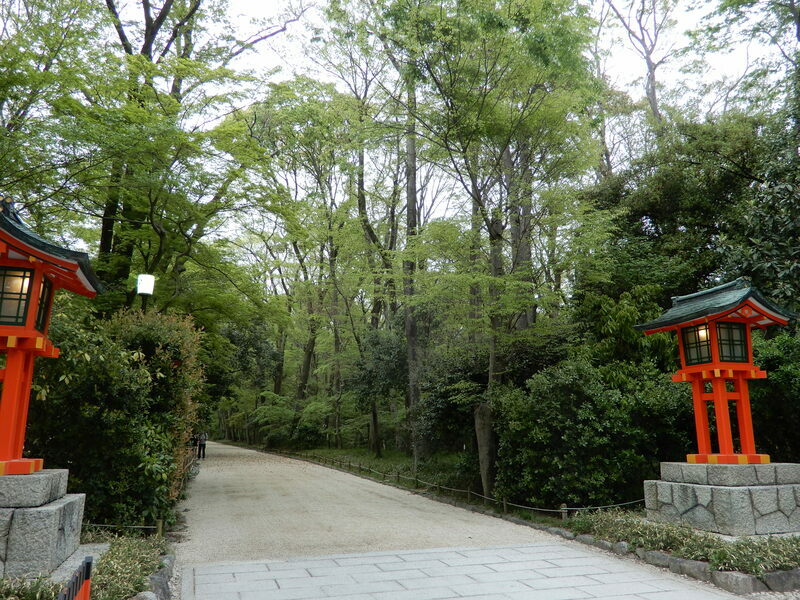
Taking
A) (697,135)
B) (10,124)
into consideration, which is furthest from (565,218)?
(10,124)

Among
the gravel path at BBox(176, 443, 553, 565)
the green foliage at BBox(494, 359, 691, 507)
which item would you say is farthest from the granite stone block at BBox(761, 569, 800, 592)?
the green foliage at BBox(494, 359, 691, 507)

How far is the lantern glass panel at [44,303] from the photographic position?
5355mm

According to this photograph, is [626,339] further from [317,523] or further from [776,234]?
[317,523]

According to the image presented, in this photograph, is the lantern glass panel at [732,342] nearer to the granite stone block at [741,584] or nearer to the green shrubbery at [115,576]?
the granite stone block at [741,584]

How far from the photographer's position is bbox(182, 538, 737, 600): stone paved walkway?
5148 millimetres

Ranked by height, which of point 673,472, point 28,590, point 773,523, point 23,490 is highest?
point 23,490

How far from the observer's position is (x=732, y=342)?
765 cm

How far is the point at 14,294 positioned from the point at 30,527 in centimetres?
224

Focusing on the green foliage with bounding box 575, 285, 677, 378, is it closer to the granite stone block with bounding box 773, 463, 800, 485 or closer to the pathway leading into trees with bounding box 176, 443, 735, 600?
the granite stone block with bounding box 773, 463, 800, 485

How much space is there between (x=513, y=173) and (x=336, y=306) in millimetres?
14781

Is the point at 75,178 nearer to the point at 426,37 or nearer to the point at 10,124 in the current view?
the point at 10,124

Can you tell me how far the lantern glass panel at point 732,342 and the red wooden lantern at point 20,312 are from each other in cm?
846

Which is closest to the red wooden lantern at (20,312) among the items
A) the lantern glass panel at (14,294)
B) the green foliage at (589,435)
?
the lantern glass panel at (14,294)

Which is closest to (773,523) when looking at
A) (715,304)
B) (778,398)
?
(715,304)
